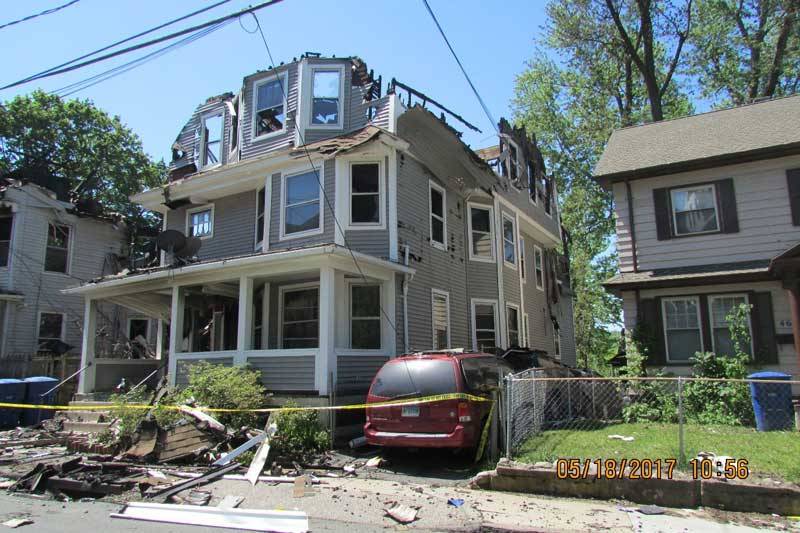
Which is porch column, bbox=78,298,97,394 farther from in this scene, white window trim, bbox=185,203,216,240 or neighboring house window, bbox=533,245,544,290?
neighboring house window, bbox=533,245,544,290

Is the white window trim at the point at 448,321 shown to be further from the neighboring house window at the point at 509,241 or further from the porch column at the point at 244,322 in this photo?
the porch column at the point at 244,322

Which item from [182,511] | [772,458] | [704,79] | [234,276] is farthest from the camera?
[704,79]

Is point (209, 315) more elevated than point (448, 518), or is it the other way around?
point (209, 315)

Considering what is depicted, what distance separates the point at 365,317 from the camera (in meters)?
13.0

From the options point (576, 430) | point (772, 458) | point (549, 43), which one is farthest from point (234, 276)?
point (549, 43)

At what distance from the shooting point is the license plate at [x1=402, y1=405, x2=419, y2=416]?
8.25m

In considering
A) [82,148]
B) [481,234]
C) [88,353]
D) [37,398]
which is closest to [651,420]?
[481,234]

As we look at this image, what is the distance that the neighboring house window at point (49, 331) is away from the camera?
1969 cm

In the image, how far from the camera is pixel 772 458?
720 cm

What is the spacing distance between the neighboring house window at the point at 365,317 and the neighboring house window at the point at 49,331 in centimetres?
→ 1330

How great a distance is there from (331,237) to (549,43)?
2293 cm

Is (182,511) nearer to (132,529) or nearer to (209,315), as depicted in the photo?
(132,529)

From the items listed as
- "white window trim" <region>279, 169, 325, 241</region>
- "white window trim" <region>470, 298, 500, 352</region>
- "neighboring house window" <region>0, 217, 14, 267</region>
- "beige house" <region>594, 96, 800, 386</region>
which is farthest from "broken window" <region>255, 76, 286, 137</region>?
"neighboring house window" <region>0, 217, 14, 267</region>

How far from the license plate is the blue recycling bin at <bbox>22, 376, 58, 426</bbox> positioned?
1071 centimetres
